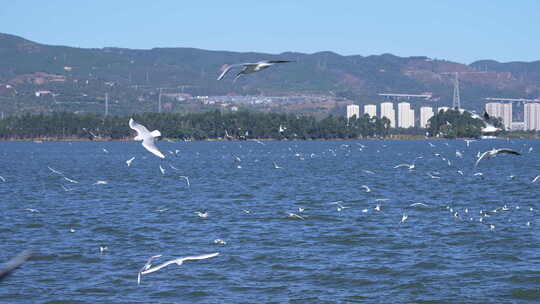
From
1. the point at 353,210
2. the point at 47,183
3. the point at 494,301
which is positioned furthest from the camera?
the point at 47,183

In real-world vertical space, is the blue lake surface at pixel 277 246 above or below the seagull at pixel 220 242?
below

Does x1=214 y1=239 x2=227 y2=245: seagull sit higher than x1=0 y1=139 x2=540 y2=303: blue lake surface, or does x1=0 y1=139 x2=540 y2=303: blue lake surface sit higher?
x1=214 y1=239 x2=227 y2=245: seagull

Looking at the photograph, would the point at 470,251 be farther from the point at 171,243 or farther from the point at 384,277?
the point at 171,243

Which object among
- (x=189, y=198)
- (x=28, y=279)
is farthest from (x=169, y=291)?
(x=189, y=198)

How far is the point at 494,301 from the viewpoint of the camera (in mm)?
22797

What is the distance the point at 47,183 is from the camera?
69.8 m

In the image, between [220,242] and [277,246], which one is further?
[220,242]

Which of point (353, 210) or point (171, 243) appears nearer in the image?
point (171, 243)

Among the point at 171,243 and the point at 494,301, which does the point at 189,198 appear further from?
the point at 494,301

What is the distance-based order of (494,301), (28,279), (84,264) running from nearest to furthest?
(494,301) → (28,279) → (84,264)

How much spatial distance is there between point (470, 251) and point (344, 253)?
13.9 feet

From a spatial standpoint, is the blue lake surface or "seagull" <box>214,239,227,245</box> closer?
the blue lake surface

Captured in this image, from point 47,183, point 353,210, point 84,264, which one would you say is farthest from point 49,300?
point 47,183

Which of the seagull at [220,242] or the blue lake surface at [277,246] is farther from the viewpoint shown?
the seagull at [220,242]
